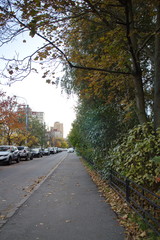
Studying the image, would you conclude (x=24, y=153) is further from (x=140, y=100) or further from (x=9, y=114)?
(x=140, y=100)

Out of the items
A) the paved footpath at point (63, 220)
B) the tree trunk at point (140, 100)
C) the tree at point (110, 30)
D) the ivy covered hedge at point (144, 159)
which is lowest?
the paved footpath at point (63, 220)

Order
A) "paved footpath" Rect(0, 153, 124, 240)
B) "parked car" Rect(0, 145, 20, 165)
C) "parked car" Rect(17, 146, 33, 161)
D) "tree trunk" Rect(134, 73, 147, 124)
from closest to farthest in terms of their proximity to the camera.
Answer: "paved footpath" Rect(0, 153, 124, 240) → "tree trunk" Rect(134, 73, 147, 124) → "parked car" Rect(0, 145, 20, 165) → "parked car" Rect(17, 146, 33, 161)

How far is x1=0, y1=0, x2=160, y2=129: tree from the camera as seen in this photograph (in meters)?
5.70

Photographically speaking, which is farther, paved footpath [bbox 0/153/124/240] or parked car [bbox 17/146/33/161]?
parked car [bbox 17/146/33/161]

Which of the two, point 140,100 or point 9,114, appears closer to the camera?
point 140,100

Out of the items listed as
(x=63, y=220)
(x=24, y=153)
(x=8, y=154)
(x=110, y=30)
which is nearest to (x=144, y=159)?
(x=63, y=220)

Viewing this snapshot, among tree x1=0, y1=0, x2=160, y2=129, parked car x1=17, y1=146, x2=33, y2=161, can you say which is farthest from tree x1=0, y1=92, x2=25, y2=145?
tree x1=0, y1=0, x2=160, y2=129

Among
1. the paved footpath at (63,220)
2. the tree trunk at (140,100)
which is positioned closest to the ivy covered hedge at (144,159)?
the tree trunk at (140,100)

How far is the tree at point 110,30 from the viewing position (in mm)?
5703

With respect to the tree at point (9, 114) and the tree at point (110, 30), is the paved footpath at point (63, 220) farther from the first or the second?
the tree at point (9, 114)

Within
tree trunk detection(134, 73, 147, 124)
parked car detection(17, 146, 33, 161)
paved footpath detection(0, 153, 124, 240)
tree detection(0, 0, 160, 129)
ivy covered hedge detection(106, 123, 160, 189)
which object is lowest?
paved footpath detection(0, 153, 124, 240)

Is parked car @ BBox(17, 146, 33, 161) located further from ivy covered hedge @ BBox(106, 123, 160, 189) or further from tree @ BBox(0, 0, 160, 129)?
ivy covered hedge @ BBox(106, 123, 160, 189)

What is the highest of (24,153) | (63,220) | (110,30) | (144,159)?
(110,30)

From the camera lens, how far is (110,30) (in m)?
7.61
